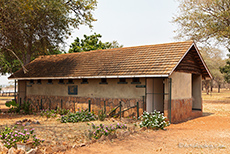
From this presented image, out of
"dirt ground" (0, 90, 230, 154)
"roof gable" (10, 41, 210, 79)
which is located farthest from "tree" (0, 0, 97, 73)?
"dirt ground" (0, 90, 230, 154)

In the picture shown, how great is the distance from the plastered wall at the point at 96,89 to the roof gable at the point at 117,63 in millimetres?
710

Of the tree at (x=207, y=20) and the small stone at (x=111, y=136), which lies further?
the tree at (x=207, y=20)

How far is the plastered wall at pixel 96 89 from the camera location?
15352 millimetres

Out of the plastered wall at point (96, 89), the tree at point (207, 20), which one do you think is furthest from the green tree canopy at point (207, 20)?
the plastered wall at point (96, 89)

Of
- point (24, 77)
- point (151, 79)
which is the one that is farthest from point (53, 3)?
point (151, 79)

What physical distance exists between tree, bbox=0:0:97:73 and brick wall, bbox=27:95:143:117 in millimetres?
3889

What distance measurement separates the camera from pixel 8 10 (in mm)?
Answer: 15469

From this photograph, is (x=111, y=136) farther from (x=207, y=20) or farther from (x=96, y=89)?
(x=207, y=20)

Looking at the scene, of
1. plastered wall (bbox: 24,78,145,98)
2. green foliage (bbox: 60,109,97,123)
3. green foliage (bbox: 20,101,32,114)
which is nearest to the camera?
green foliage (bbox: 60,109,97,123)

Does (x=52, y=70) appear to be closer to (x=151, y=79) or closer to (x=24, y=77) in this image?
(x=24, y=77)

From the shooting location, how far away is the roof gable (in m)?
14.5

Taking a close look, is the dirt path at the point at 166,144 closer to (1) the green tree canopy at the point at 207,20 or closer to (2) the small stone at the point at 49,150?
(2) the small stone at the point at 49,150

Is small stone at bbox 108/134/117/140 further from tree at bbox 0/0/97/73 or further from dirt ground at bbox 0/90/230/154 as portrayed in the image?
tree at bbox 0/0/97/73

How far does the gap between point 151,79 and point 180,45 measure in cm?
289
